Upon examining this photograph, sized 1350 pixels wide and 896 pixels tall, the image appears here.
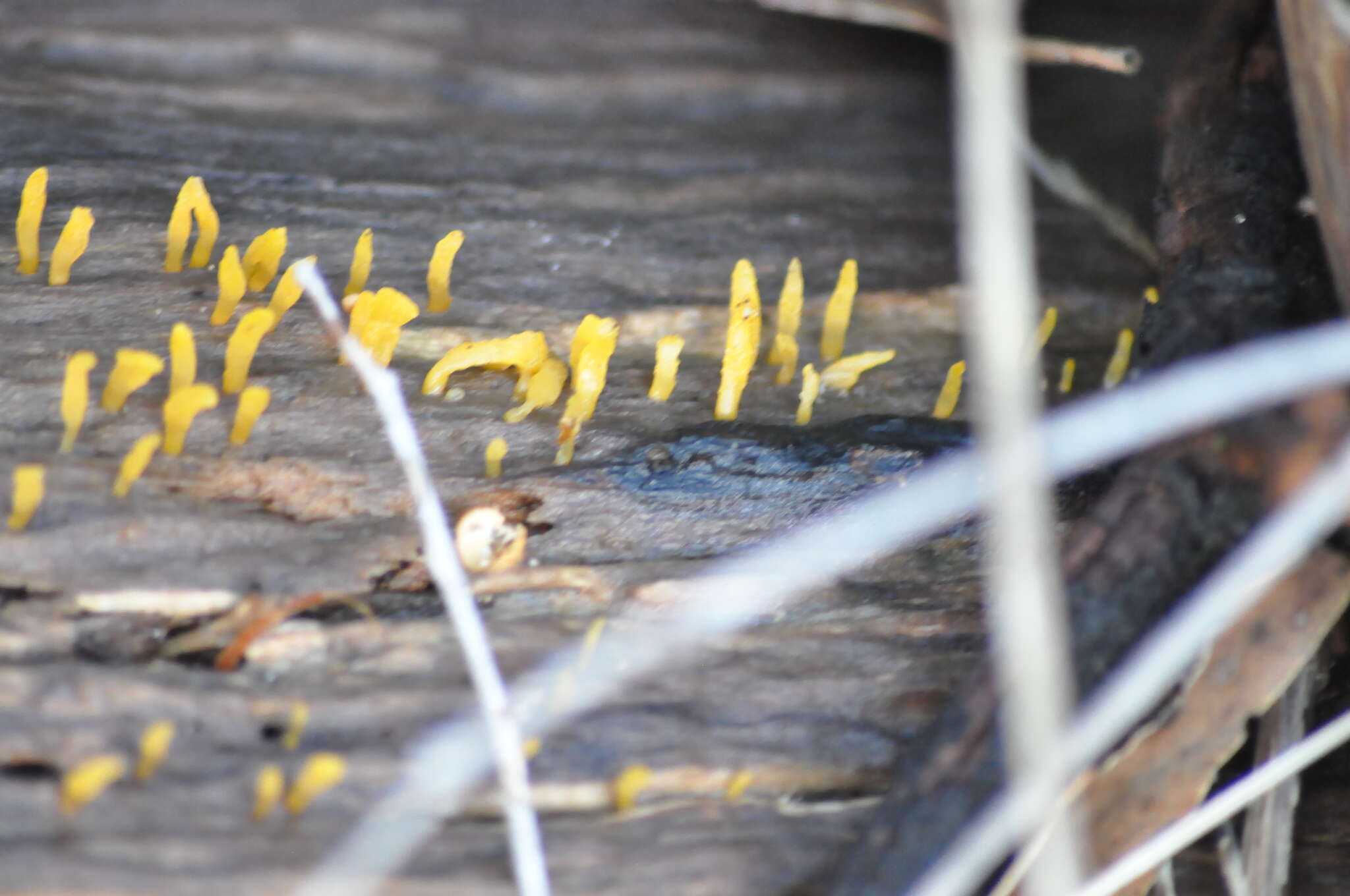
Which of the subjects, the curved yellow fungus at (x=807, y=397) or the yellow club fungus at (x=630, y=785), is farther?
the curved yellow fungus at (x=807, y=397)

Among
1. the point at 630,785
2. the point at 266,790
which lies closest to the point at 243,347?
the point at 266,790

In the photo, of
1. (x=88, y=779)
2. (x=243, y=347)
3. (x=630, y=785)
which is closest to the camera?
(x=88, y=779)

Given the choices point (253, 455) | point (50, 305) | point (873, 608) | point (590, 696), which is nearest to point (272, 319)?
point (253, 455)

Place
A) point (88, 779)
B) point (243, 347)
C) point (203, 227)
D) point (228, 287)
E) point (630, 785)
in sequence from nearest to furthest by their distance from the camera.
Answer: point (88, 779)
point (630, 785)
point (243, 347)
point (228, 287)
point (203, 227)

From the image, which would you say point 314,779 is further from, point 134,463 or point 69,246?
point 69,246

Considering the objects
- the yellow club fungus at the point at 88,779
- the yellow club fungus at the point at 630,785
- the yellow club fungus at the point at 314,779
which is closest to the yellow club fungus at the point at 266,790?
the yellow club fungus at the point at 314,779

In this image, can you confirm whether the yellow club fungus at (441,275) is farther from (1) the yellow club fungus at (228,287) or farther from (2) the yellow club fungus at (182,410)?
(2) the yellow club fungus at (182,410)
